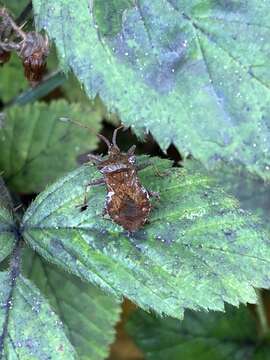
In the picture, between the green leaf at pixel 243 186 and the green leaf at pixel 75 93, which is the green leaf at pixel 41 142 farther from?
the green leaf at pixel 243 186

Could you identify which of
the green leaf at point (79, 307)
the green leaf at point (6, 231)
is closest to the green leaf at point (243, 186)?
the green leaf at point (79, 307)

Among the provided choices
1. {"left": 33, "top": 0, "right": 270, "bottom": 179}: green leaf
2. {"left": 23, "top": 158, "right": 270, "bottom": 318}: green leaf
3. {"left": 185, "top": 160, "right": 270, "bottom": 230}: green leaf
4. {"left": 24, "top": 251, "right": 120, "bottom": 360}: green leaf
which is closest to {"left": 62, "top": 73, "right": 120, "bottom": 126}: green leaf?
{"left": 185, "top": 160, "right": 270, "bottom": 230}: green leaf

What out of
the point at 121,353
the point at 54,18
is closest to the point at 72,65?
the point at 54,18

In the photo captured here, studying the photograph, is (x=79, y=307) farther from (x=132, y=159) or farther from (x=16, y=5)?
(x=16, y=5)

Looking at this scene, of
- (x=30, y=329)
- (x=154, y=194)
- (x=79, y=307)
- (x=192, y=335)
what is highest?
(x=154, y=194)

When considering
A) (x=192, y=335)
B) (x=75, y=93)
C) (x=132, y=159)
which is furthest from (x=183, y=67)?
(x=192, y=335)

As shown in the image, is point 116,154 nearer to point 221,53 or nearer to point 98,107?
point 221,53

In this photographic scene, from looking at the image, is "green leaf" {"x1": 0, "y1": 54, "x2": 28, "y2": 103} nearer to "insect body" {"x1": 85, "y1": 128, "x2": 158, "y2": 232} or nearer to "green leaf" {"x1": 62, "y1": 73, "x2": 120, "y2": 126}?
"green leaf" {"x1": 62, "y1": 73, "x2": 120, "y2": 126}
